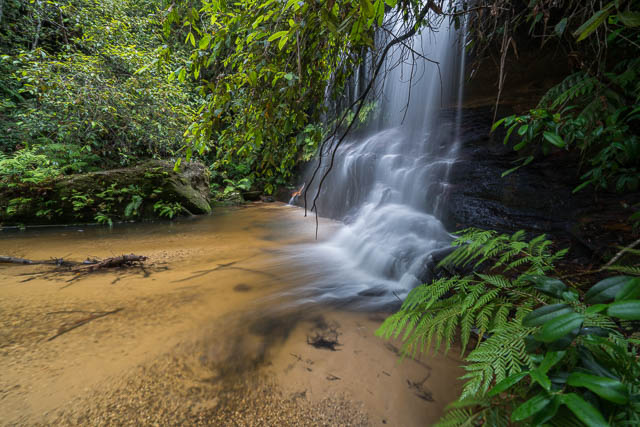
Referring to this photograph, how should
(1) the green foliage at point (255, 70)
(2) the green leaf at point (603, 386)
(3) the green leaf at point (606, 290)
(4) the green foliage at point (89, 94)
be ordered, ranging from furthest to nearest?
(4) the green foliage at point (89, 94) → (1) the green foliage at point (255, 70) → (3) the green leaf at point (606, 290) → (2) the green leaf at point (603, 386)

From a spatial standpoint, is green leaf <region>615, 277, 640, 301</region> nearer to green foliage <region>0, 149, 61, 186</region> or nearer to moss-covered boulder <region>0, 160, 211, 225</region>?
moss-covered boulder <region>0, 160, 211, 225</region>

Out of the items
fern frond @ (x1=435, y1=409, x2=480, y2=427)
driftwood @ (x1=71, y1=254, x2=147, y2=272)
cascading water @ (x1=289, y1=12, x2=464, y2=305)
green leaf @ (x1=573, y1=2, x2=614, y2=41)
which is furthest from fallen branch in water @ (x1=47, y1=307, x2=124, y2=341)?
green leaf @ (x1=573, y1=2, x2=614, y2=41)

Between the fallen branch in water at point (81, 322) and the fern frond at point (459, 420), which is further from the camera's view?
the fallen branch in water at point (81, 322)

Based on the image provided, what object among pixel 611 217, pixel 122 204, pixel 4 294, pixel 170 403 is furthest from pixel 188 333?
pixel 122 204

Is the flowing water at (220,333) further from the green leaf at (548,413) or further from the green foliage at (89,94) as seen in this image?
the green foliage at (89,94)

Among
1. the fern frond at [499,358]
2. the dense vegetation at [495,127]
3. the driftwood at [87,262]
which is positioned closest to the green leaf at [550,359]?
the dense vegetation at [495,127]

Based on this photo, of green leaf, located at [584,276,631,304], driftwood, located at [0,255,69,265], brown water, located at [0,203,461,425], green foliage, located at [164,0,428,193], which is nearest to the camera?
green leaf, located at [584,276,631,304]

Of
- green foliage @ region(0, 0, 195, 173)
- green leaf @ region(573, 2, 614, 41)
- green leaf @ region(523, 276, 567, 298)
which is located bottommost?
green leaf @ region(523, 276, 567, 298)

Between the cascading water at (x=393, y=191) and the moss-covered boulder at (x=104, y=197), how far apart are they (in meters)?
4.15

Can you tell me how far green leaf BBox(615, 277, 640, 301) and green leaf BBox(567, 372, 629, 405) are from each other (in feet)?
0.57

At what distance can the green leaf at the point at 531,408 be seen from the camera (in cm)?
45

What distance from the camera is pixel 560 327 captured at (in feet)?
1.59

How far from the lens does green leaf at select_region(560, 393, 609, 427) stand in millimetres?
406

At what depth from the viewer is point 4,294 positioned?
2.24m
